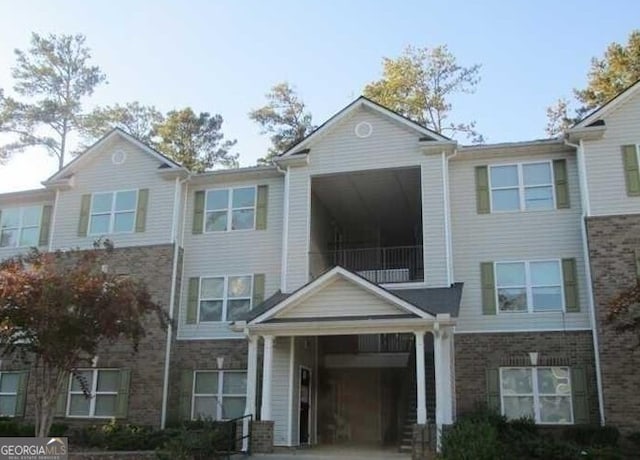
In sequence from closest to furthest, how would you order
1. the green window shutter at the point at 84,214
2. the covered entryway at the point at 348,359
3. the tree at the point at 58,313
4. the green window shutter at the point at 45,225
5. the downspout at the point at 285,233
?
the tree at the point at 58,313 → the covered entryway at the point at 348,359 → the downspout at the point at 285,233 → the green window shutter at the point at 84,214 → the green window shutter at the point at 45,225

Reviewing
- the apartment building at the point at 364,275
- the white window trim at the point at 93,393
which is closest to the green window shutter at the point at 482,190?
the apartment building at the point at 364,275

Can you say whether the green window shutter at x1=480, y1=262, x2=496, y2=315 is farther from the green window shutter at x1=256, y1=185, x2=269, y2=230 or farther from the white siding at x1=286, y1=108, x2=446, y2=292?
the green window shutter at x1=256, y1=185, x2=269, y2=230

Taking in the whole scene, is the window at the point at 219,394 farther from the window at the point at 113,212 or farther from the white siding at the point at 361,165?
the window at the point at 113,212

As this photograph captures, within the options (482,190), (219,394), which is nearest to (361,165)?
(482,190)

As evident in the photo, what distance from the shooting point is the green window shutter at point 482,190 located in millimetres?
18547

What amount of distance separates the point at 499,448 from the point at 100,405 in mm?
11997

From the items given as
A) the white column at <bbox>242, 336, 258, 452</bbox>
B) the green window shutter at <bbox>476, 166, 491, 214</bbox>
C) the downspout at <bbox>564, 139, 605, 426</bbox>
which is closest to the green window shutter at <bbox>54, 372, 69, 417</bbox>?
the white column at <bbox>242, 336, 258, 452</bbox>

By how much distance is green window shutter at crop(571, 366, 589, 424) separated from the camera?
1631cm

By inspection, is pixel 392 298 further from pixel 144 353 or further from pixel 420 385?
pixel 144 353

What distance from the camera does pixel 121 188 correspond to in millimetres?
21531

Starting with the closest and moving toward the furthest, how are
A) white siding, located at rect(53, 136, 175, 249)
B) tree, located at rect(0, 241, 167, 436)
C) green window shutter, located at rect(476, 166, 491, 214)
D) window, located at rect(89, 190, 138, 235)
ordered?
tree, located at rect(0, 241, 167, 436) < green window shutter, located at rect(476, 166, 491, 214) < white siding, located at rect(53, 136, 175, 249) < window, located at rect(89, 190, 138, 235)

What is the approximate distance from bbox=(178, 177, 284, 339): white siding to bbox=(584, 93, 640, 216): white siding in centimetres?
890

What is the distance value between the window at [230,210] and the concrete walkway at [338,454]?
7.07 m

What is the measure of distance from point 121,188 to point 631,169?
15.3 metres
